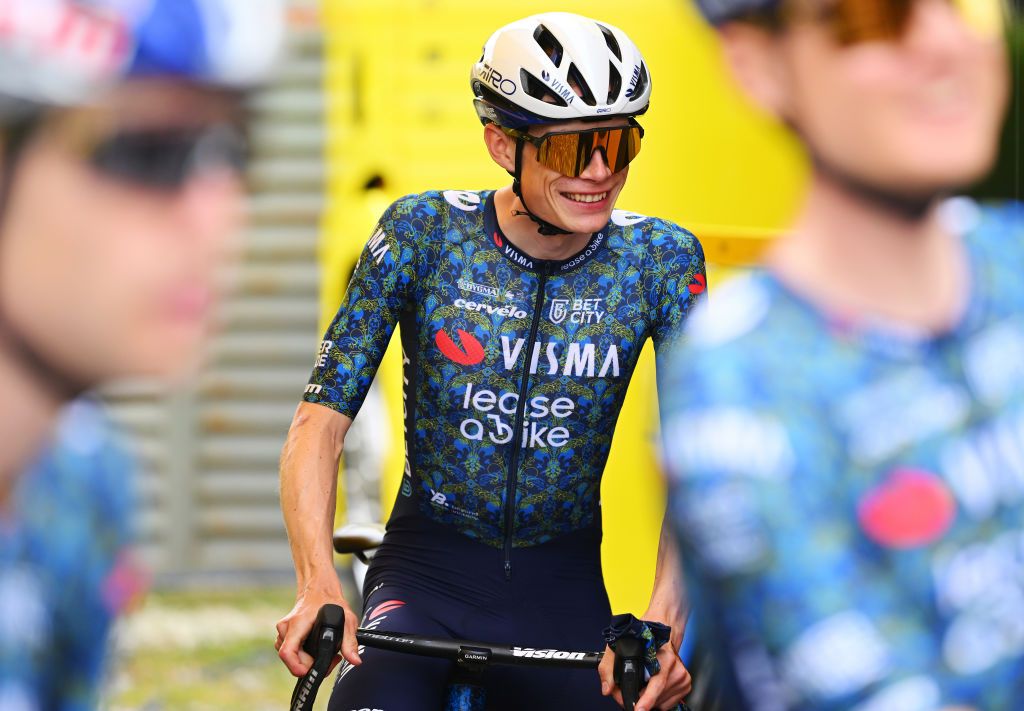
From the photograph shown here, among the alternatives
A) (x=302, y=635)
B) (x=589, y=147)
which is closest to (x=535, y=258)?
(x=589, y=147)

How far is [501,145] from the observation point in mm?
3846

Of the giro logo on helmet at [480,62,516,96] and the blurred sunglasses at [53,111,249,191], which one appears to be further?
the giro logo on helmet at [480,62,516,96]

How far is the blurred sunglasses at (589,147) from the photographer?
353 cm

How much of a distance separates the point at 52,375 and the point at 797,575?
991 millimetres

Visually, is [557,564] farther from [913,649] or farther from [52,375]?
[52,375]

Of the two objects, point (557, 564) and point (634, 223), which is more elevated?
point (634, 223)

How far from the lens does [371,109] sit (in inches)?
240

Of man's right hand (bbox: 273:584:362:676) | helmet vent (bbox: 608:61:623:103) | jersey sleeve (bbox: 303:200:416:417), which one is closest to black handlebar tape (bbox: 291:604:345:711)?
man's right hand (bbox: 273:584:362:676)

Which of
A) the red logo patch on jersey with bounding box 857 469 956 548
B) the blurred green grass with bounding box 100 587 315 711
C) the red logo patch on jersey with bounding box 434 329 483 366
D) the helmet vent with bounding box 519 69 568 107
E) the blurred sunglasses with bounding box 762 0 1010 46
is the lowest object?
the blurred green grass with bounding box 100 587 315 711

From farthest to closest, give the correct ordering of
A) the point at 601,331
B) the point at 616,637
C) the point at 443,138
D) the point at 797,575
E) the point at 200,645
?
the point at 200,645 → the point at 443,138 → the point at 601,331 → the point at 616,637 → the point at 797,575

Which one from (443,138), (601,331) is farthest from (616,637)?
(443,138)

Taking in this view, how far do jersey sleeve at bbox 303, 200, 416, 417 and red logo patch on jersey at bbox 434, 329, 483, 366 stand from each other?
12 centimetres

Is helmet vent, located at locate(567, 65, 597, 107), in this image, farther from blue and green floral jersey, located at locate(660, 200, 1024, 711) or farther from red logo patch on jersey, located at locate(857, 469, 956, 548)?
red logo patch on jersey, located at locate(857, 469, 956, 548)

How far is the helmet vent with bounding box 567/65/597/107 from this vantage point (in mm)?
3594
